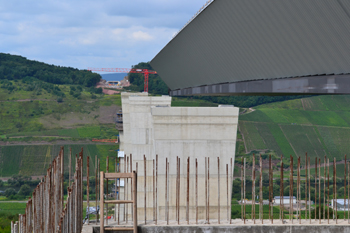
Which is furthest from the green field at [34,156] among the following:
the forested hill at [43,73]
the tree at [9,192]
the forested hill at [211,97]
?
the forested hill at [43,73]

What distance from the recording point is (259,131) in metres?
118

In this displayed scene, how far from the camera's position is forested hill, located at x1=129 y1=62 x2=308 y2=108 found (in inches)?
4337

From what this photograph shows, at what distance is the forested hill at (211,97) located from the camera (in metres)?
110

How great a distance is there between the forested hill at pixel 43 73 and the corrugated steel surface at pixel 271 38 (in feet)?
535

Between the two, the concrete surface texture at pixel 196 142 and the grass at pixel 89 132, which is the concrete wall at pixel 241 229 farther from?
the grass at pixel 89 132

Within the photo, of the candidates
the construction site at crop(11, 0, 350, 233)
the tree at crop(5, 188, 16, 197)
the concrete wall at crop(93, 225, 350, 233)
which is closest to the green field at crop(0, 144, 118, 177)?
the tree at crop(5, 188, 16, 197)

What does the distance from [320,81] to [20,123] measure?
449ft

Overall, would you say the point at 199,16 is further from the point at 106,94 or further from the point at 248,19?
the point at 106,94

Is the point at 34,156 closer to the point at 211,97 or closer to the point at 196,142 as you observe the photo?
the point at 211,97

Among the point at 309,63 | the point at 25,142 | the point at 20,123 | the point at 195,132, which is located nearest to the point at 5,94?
the point at 20,123

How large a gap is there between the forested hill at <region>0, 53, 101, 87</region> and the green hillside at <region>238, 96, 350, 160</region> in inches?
2977

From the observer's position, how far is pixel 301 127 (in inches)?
4705

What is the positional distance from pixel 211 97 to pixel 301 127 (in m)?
23.6

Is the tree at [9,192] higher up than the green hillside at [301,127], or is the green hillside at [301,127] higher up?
the green hillside at [301,127]
